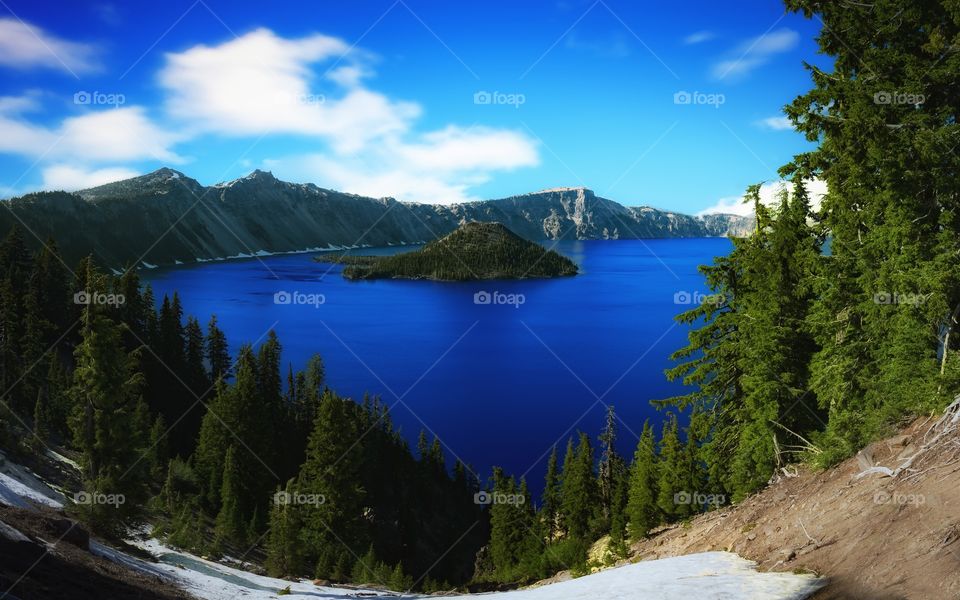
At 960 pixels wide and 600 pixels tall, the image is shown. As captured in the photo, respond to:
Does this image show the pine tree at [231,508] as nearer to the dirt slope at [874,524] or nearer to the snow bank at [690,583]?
the snow bank at [690,583]

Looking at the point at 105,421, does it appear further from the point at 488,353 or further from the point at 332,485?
the point at 488,353

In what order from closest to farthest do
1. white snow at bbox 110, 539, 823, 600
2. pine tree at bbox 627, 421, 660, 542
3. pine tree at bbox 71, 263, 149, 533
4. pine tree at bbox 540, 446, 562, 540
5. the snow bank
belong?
the snow bank, white snow at bbox 110, 539, 823, 600, pine tree at bbox 71, 263, 149, 533, pine tree at bbox 627, 421, 660, 542, pine tree at bbox 540, 446, 562, 540

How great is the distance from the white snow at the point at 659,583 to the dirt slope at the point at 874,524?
439 mm

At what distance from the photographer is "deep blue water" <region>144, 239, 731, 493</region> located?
65.2 meters

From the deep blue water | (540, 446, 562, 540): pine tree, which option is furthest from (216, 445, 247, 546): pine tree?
the deep blue water

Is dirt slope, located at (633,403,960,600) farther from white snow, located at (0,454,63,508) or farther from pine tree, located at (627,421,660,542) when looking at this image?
white snow, located at (0,454,63,508)

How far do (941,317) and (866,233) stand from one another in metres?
3.79

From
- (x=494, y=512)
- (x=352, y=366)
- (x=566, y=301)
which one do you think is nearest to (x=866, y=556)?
(x=494, y=512)

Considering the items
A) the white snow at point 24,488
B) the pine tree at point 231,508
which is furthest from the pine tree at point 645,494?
the white snow at point 24,488

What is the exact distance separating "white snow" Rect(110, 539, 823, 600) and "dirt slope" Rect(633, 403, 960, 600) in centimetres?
44

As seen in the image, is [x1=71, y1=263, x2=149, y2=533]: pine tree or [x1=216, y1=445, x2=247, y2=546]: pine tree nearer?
[x1=71, y1=263, x2=149, y2=533]: pine tree

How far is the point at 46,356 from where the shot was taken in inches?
1828

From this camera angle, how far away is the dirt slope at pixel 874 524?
8.39 m

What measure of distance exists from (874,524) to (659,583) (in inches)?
157
